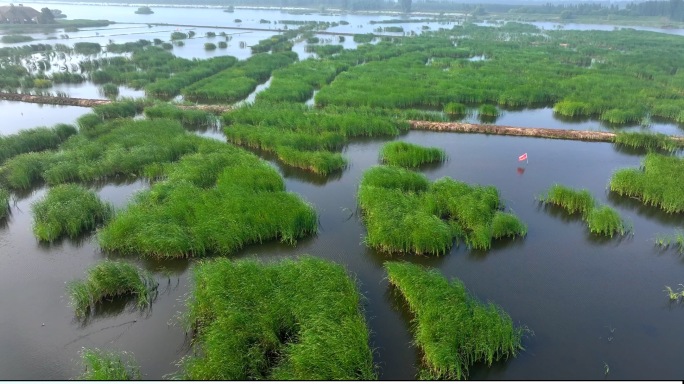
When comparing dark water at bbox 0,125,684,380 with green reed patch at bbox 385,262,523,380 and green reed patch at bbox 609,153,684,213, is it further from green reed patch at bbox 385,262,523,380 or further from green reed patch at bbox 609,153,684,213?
green reed patch at bbox 609,153,684,213

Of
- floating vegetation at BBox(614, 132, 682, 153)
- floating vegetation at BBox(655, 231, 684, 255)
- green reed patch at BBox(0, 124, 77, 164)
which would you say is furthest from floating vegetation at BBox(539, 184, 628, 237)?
green reed patch at BBox(0, 124, 77, 164)

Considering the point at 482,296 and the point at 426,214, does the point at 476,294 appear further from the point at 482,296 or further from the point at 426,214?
the point at 426,214

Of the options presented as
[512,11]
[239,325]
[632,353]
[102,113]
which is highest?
[512,11]

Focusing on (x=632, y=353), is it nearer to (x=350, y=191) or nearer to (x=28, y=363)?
(x=350, y=191)

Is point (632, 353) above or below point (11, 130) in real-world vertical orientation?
below

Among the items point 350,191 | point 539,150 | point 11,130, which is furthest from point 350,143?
point 11,130

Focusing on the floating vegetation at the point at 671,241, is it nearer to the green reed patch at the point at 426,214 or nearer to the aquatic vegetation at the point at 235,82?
the green reed patch at the point at 426,214

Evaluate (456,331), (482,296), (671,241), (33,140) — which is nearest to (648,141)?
(671,241)
